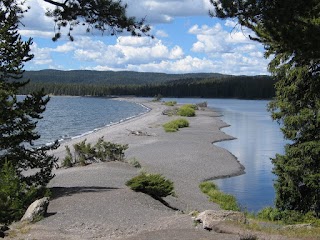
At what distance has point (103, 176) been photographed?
23.6 m

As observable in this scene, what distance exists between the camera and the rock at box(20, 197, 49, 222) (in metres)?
13.9

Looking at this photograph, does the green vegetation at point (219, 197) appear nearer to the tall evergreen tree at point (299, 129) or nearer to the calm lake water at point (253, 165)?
the calm lake water at point (253, 165)

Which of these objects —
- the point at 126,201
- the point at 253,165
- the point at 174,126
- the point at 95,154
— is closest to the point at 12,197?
the point at 126,201

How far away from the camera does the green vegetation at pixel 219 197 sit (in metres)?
21.4

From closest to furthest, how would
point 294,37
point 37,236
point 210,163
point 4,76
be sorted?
point 294,37 < point 37,236 < point 4,76 < point 210,163

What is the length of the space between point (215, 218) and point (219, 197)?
1074 cm

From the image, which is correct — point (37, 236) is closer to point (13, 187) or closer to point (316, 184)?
point (13, 187)

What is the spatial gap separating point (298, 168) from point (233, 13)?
10.2 m

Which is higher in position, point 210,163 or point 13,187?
point 13,187

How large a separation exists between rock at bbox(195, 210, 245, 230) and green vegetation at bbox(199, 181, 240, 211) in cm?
815

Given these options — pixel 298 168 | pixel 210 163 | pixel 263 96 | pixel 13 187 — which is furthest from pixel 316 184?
pixel 263 96

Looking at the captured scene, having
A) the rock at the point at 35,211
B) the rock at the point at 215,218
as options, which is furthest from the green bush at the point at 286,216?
the rock at the point at 35,211

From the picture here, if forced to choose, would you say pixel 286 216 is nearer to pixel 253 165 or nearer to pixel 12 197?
pixel 12 197

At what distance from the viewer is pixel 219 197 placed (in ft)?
75.6
